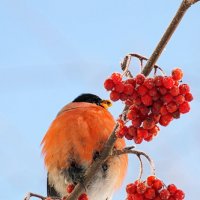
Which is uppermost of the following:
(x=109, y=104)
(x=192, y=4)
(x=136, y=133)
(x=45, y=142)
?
(x=109, y=104)

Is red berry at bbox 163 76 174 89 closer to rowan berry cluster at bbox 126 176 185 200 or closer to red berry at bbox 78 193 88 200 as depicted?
rowan berry cluster at bbox 126 176 185 200

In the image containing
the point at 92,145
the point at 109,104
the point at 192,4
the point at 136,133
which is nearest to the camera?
the point at 192,4

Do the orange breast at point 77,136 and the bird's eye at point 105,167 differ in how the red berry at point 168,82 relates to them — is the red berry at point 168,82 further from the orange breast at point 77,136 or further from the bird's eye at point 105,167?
the bird's eye at point 105,167

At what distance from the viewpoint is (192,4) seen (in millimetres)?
1723

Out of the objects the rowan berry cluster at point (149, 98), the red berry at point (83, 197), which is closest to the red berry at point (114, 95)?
the rowan berry cluster at point (149, 98)

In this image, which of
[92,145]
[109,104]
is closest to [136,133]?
[92,145]

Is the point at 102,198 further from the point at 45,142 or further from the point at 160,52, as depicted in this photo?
the point at 160,52

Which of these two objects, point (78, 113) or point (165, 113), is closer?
point (165, 113)

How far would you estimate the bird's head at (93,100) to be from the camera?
3.82m

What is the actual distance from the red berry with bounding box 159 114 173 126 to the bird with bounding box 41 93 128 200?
110cm

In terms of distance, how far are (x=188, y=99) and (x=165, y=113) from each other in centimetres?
12

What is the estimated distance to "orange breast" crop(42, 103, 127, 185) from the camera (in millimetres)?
3027

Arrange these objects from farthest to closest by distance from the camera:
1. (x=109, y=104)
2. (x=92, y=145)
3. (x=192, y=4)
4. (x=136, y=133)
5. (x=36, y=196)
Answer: (x=109, y=104), (x=92, y=145), (x=36, y=196), (x=136, y=133), (x=192, y=4)

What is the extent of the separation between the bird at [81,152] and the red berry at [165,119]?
1101 mm
